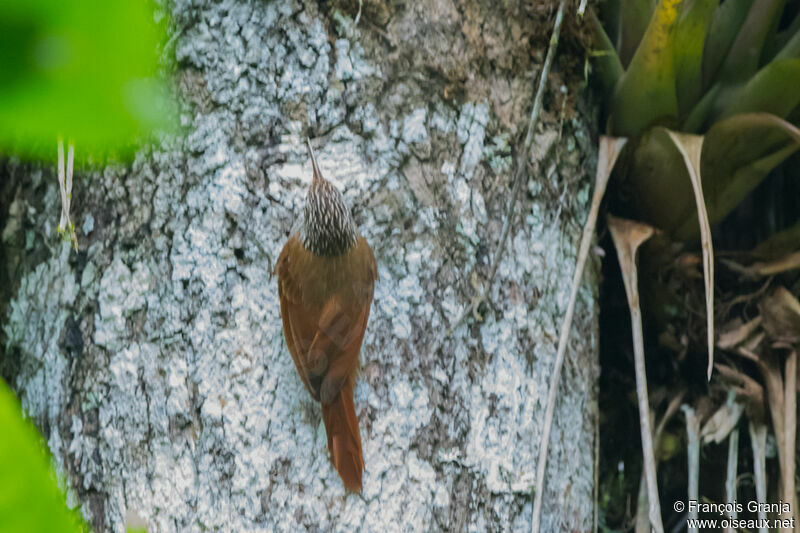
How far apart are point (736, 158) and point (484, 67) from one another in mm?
674

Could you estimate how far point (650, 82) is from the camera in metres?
1.80

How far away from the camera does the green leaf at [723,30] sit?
188 centimetres

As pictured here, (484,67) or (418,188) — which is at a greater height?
(484,67)

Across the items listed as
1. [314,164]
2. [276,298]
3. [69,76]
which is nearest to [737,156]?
[314,164]

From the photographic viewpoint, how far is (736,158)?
1.87m

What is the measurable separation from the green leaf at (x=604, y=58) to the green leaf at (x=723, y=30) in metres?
0.23

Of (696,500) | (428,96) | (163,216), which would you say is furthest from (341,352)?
(696,500)

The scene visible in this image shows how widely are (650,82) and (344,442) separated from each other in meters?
1.09

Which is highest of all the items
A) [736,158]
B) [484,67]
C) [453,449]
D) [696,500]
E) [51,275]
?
[484,67]

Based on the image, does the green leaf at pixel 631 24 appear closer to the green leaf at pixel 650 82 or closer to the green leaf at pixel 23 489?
the green leaf at pixel 650 82

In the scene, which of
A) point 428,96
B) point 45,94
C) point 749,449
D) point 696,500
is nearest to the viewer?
point 45,94

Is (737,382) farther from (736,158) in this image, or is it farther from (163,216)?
(163,216)

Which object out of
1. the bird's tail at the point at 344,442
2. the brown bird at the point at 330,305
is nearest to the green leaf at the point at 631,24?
the brown bird at the point at 330,305

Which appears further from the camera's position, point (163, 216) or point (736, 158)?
point (736, 158)
